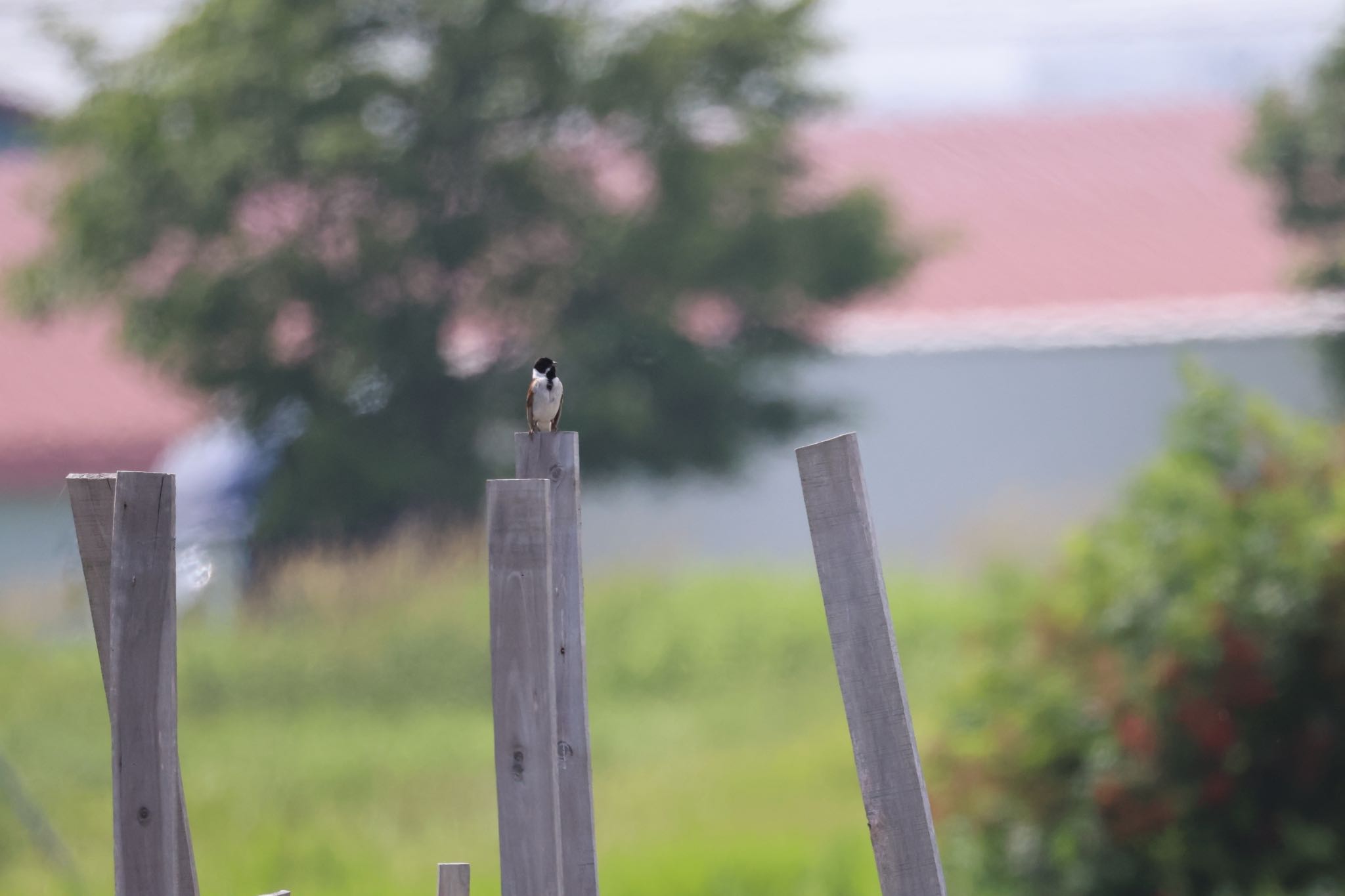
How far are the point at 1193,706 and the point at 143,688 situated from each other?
367 cm

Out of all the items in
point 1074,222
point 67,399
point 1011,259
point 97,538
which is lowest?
point 97,538

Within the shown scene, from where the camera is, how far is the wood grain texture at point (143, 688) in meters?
2.46

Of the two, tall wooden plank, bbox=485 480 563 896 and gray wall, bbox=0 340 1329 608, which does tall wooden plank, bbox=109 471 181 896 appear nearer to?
tall wooden plank, bbox=485 480 563 896

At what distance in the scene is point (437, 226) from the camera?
1552cm

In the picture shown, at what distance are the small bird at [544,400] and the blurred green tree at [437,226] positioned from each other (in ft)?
35.5

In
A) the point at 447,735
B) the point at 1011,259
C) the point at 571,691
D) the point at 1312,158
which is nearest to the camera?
the point at 571,691

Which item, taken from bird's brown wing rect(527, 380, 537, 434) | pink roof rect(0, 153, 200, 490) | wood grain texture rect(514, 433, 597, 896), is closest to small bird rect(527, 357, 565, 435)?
bird's brown wing rect(527, 380, 537, 434)

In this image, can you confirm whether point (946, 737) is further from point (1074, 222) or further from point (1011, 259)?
point (1074, 222)

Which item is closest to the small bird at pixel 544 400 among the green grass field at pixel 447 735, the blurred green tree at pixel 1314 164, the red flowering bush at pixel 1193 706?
the red flowering bush at pixel 1193 706

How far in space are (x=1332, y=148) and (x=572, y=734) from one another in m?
16.2

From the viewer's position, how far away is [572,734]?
8.77 feet

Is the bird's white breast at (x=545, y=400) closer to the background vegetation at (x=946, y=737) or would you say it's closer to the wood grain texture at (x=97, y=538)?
the wood grain texture at (x=97, y=538)

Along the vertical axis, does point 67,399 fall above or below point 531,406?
above

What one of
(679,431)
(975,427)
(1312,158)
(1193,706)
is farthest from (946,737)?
(975,427)
